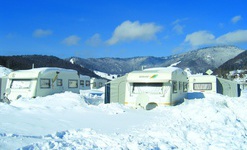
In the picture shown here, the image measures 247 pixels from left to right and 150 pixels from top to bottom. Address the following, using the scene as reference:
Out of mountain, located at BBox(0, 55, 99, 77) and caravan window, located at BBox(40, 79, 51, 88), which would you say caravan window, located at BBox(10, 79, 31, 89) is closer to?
caravan window, located at BBox(40, 79, 51, 88)

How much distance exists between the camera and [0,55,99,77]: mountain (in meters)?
72.1

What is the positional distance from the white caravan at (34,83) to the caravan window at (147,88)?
6.63 metres

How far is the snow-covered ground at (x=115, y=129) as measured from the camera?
7.04 m

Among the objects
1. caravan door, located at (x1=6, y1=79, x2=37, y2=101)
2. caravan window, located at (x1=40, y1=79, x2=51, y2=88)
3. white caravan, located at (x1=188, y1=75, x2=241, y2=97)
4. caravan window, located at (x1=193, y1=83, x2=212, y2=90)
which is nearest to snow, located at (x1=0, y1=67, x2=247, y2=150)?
caravan door, located at (x1=6, y1=79, x2=37, y2=101)

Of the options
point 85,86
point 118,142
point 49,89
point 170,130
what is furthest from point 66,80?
point 118,142

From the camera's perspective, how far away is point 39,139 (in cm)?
680

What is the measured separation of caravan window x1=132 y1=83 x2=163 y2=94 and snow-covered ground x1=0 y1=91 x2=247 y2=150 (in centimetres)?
247

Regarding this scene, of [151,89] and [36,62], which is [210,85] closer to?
[151,89]

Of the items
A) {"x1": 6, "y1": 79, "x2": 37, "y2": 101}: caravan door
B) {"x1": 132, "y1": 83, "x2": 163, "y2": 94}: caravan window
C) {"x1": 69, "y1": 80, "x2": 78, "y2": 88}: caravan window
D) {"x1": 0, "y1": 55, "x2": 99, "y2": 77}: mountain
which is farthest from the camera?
{"x1": 0, "y1": 55, "x2": 99, "y2": 77}: mountain

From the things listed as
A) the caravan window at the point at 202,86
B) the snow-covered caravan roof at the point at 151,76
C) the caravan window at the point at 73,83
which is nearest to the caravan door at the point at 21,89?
the caravan window at the point at 73,83

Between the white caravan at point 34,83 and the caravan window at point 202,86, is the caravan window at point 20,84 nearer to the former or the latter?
the white caravan at point 34,83

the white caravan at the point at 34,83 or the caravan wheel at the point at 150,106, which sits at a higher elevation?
the white caravan at the point at 34,83

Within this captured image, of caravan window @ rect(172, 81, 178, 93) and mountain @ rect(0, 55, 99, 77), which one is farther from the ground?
mountain @ rect(0, 55, 99, 77)

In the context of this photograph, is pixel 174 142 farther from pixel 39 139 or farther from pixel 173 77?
pixel 173 77
